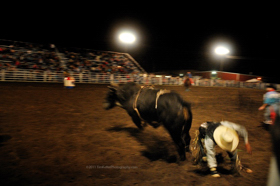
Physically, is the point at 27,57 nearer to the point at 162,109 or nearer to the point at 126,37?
the point at 126,37

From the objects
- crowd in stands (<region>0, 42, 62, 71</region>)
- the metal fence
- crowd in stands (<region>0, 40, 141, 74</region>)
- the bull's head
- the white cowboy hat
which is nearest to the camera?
the white cowboy hat

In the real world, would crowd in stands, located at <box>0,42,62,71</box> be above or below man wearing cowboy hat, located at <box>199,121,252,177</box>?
above

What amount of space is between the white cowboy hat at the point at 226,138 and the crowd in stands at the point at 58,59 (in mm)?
18489

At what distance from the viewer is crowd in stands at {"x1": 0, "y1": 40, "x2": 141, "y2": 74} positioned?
17.0m

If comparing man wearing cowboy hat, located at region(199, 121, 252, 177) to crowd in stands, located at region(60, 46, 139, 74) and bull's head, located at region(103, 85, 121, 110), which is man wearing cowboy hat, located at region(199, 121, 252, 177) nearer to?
bull's head, located at region(103, 85, 121, 110)

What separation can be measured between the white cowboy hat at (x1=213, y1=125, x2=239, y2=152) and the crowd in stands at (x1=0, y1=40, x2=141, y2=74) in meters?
18.5

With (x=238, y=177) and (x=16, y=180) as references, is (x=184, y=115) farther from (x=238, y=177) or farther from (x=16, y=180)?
(x=16, y=180)

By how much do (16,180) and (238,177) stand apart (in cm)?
347

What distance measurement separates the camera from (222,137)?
2.59m

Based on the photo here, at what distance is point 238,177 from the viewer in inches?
114

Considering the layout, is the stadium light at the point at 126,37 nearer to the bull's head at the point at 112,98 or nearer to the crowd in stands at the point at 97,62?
the crowd in stands at the point at 97,62

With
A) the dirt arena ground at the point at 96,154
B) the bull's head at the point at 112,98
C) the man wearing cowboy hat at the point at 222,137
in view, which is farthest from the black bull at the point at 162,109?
the dirt arena ground at the point at 96,154

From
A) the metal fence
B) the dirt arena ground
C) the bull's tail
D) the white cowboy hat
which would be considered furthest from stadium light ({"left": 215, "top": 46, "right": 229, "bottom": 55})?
the white cowboy hat

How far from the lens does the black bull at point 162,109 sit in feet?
10.3
